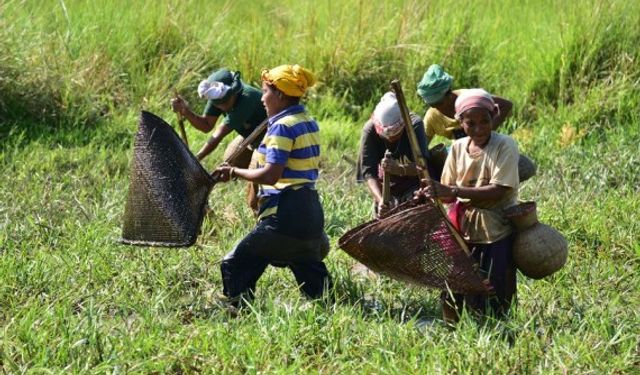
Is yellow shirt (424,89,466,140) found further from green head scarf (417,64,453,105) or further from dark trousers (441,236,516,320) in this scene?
dark trousers (441,236,516,320)

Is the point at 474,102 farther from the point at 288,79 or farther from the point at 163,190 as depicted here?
the point at 163,190

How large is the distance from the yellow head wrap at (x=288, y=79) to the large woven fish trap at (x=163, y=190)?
1.64 ft

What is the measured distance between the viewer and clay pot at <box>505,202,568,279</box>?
4.89 metres

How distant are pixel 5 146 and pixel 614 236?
4265 millimetres

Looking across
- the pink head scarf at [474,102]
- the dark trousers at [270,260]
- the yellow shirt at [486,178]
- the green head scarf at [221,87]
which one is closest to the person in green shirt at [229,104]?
the green head scarf at [221,87]

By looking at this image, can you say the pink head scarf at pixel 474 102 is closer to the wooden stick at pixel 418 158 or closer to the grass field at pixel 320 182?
the wooden stick at pixel 418 158

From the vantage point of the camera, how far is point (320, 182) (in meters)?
8.09

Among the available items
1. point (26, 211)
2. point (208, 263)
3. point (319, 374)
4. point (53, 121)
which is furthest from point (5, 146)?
point (319, 374)

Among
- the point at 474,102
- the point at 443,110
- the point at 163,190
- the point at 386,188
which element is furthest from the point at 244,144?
the point at 474,102

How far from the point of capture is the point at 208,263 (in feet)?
19.8

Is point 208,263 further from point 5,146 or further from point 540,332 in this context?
point 5,146

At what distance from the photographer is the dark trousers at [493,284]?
4.94 m

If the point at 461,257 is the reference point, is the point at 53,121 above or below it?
below

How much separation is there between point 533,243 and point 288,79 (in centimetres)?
129
